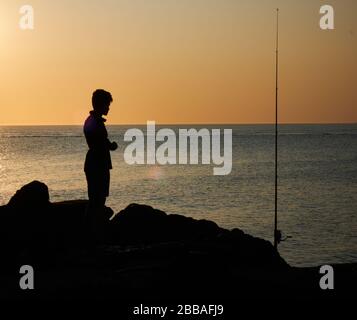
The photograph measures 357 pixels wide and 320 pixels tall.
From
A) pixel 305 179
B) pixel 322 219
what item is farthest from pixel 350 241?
pixel 305 179

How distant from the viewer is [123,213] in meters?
12.7

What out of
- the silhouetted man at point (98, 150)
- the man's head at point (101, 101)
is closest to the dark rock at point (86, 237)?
the silhouetted man at point (98, 150)

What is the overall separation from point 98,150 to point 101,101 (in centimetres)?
65

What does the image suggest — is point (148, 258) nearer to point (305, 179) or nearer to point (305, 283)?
point (305, 283)

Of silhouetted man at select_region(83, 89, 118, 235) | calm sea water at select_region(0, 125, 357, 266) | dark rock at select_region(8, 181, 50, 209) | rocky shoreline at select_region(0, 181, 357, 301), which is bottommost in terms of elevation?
calm sea water at select_region(0, 125, 357, 266)

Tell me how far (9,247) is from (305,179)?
1606 inches

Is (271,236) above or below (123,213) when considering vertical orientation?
below

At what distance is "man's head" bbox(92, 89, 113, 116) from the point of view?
29.3ft

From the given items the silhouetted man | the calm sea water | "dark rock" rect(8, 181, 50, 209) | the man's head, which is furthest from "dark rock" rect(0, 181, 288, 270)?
the calm sea water

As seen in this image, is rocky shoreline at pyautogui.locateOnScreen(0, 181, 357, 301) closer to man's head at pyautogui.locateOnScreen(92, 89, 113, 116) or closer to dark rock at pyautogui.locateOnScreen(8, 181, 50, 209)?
dark rock at pyautogui.locateOnScreen(8, 181, 50, 209)

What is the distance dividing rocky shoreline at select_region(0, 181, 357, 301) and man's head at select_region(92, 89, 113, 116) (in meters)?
1.79

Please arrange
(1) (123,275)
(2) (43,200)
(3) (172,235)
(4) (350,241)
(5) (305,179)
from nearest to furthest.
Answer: (1) (123,275)
(2) (43,200)
(3) (172,235)
(4) (350,241)
(5) (305,179)

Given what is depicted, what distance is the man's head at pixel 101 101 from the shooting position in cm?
892

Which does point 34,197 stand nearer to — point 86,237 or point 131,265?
point 86,237
